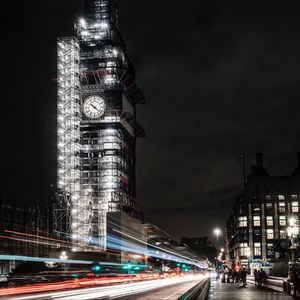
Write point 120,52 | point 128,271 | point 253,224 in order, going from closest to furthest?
point 128,271 < point 120,52 < point 253,224

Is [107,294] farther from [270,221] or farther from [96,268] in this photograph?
[270,221]

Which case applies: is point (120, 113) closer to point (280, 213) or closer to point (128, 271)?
point (280, 213)

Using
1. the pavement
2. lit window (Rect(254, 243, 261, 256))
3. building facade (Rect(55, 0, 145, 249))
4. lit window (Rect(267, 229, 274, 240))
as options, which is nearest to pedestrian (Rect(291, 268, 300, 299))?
the pavement

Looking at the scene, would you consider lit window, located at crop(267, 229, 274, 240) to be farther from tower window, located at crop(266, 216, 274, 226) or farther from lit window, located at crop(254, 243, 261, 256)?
lit window, located at crop(254, 243, 261, 256)

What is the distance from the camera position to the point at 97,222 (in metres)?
161

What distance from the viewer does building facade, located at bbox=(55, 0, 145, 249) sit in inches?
5871

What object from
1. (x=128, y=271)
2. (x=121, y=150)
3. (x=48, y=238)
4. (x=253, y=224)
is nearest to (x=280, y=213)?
(x=253, y=224)

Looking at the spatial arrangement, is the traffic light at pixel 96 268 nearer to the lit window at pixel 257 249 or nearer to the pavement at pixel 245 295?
the pavement at pixel 245 295

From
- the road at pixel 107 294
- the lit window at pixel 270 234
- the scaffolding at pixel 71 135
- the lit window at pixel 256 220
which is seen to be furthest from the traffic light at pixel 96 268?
the lit window at pixel 256 220

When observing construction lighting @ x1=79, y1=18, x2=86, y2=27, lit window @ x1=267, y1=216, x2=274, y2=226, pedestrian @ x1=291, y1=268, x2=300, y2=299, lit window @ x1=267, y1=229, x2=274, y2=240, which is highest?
construction lighting @ x1=79, y1=18, x2=86, y2=27

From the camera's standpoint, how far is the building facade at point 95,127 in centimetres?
14912

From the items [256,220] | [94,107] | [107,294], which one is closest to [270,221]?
[256,220]

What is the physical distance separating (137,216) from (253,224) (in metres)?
41.3

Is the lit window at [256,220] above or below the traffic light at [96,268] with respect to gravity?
above
